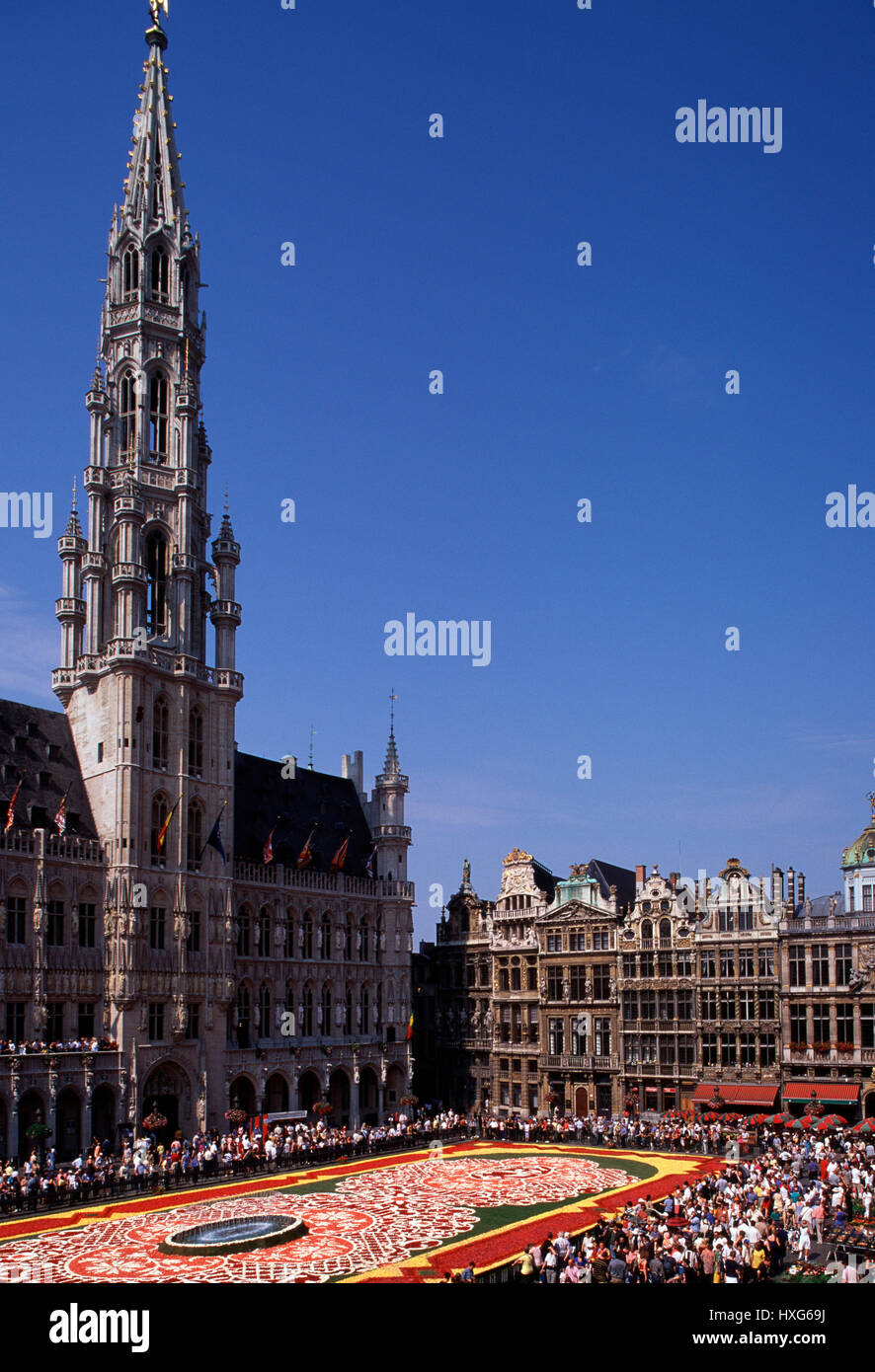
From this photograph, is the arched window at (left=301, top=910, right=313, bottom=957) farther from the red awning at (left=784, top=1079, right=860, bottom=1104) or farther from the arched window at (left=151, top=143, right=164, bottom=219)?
the arched window at (left=151, top=143, right=164, bottom=219)

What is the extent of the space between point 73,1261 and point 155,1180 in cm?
1504

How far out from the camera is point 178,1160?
51.1 metres

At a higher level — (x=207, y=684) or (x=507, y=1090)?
(x=207, y=684)

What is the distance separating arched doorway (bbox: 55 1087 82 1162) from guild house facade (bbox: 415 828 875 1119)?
97.9 ft

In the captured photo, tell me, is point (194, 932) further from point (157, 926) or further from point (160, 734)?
point (160, 734)

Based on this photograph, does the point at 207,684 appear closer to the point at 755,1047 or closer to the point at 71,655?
the point at 71,655

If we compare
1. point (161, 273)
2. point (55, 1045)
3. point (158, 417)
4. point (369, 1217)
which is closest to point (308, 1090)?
point (55, 1045)

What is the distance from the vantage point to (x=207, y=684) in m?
72.1

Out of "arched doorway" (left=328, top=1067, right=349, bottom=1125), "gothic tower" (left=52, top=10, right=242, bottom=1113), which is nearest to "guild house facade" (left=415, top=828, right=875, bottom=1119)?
"arched doorway" (left=328, top=1067, right=349, bottom=1125)

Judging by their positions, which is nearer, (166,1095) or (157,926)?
(166,1095)

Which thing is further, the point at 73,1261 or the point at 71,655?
the point at 71,655

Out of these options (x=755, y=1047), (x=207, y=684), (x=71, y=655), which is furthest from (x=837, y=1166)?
(x=71, y=655)

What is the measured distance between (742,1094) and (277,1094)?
2655 centimetres

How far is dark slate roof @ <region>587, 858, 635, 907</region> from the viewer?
262 ft
